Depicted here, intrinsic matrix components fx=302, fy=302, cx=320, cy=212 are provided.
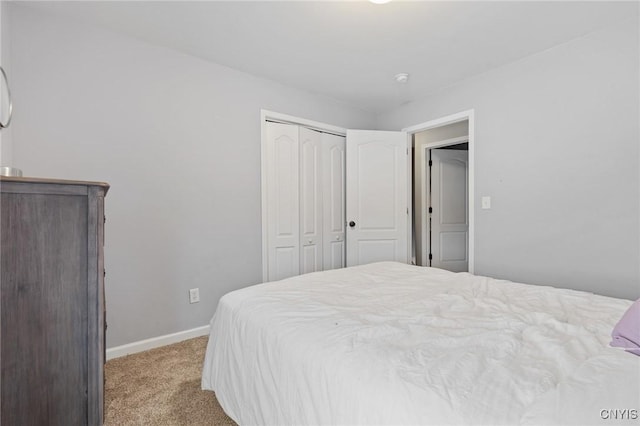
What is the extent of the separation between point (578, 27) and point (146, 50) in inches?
122

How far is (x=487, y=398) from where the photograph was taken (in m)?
0.68

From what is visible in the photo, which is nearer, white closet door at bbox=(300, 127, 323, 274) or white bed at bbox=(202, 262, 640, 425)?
white bed at bbox=(202, 262, 640, 425)

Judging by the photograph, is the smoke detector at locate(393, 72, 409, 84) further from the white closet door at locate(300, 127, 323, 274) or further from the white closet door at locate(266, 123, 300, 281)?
the white closet door at locate(266, 123, 300, 281)

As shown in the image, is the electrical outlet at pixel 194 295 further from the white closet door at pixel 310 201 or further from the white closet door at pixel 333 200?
the white closet door at pixel 333 200

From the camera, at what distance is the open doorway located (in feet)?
14.2

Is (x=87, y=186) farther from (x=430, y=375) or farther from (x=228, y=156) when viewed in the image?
(x=228, y=156)

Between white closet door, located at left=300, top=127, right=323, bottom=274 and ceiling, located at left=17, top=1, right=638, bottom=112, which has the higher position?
ceiling, located at left=17, top=1, right=638, bottom=112

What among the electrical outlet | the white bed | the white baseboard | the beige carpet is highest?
the white bed

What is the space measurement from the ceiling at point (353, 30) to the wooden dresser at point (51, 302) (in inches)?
57.7

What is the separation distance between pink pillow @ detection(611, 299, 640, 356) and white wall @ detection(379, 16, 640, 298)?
1.52m

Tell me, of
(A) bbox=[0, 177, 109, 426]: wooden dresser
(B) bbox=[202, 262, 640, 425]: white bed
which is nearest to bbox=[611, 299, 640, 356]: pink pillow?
(B) bbox=[202, 262, 640, 425]: white bed

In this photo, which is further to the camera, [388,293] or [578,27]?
[578,27]

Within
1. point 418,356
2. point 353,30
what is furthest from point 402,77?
point 418,356

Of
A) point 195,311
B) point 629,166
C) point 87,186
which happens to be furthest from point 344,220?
point 87,186
